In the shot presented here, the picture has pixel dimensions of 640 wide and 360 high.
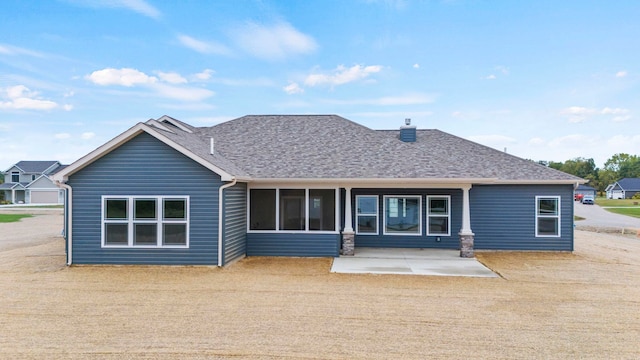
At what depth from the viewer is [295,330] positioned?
6332mm

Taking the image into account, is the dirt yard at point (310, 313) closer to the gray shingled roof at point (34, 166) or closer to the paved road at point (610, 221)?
the paved road at point (610, 221)

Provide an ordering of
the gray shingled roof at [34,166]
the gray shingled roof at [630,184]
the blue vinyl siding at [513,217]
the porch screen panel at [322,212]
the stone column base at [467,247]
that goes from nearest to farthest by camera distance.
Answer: the stone column base at [467,247] → the porch screen panel at [322,212] → the blue vinyl siding at [513,217] → the gray shingled roof at [34,166] → the gray shingled roof at [630,184]

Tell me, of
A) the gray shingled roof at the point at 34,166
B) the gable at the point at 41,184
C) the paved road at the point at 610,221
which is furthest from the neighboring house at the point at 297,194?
the gray shingled roof at the point at 34,166

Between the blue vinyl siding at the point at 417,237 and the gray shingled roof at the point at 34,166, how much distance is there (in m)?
59.1

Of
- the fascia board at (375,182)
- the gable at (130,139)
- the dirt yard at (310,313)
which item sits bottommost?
the dirt yard at (310,313)

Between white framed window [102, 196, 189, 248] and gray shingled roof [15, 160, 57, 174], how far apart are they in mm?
56873

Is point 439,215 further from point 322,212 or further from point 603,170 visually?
point 603,170

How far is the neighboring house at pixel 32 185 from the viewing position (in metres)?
54.5

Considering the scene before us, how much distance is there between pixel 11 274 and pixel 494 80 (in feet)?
71.2

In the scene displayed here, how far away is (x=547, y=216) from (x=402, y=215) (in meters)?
5.02

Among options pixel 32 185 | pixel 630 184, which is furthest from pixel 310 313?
pixel 630 184

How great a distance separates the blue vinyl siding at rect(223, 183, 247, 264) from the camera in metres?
11.4

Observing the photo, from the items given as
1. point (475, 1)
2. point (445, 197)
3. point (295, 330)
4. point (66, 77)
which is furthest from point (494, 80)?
point (66, 77)

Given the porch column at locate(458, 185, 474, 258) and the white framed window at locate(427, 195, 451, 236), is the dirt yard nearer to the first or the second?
the porch column at locate(458, 185, 474, 258)
